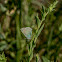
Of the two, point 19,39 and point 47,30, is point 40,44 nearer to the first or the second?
point 47,30

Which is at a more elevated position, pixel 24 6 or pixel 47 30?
pixel 24 6

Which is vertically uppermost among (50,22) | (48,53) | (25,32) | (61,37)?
(25,32)

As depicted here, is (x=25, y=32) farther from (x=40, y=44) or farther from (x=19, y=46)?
(x=40, y=44)

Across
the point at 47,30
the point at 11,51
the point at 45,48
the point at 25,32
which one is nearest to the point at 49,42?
the point at 45,48

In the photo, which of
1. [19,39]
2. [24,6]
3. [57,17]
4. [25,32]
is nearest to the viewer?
[25,32]

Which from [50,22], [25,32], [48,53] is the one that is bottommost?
[48,53]

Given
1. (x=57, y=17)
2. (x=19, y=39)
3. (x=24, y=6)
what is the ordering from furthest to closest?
(x=57, y=17) → (x=24, y=6) → (x=19, y=39)

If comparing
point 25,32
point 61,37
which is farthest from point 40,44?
point 25,32

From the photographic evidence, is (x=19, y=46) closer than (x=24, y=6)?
Yes

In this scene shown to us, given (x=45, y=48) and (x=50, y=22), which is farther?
(x=50, y=22)
